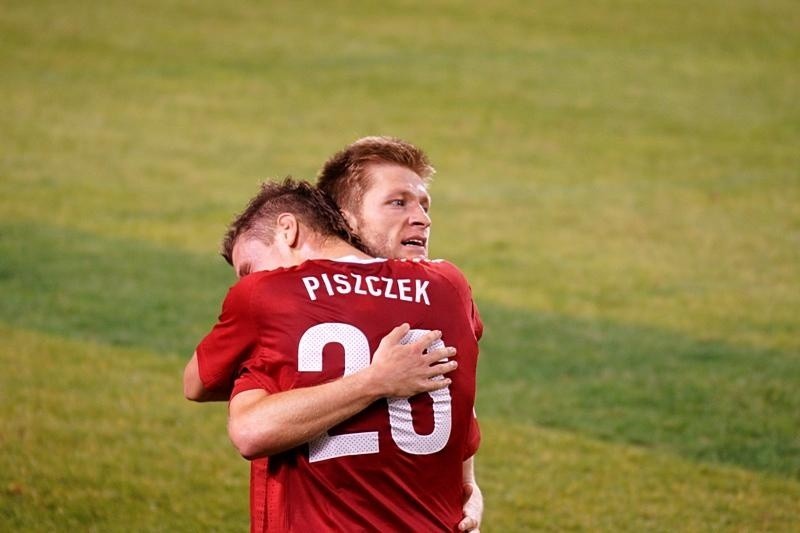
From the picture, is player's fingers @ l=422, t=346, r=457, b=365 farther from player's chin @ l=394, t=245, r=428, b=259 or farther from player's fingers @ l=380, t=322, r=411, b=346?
player's chin @ l=394, t=245, r=428, b=259

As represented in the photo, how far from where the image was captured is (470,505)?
3854 mm

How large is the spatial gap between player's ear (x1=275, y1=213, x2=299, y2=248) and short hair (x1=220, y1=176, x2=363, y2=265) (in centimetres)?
2

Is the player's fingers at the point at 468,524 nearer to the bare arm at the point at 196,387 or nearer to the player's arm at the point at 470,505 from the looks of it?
the player's arm at the point at 470,505

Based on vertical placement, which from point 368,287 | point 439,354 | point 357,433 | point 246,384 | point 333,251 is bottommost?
point 357,433

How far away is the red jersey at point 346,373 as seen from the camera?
3412 mm

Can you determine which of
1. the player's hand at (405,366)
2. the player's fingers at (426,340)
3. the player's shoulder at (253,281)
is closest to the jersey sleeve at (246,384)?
the player's shoulder at (253,281)

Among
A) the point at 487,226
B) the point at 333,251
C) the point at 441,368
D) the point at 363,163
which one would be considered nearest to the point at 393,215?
the point at 363,163

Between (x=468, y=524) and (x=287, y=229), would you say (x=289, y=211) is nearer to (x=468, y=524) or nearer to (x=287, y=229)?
(x=287, y=229)

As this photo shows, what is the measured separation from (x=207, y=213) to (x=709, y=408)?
7.12 m

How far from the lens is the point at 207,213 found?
534 inches

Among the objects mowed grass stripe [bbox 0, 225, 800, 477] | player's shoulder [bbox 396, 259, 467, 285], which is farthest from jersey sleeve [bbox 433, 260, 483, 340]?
mowed grass stripe [bbox 0, 225, 800, 477]

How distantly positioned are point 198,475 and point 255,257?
3.17 metres

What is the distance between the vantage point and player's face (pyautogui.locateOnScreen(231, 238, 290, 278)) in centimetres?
377

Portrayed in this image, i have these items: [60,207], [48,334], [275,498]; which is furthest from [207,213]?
[275,498]
